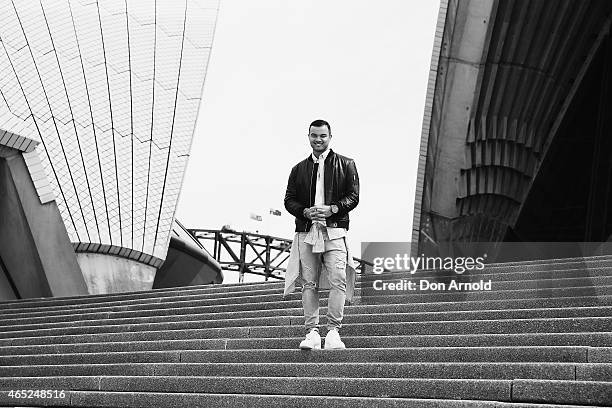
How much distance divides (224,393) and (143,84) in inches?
476

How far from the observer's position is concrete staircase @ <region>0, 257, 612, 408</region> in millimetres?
4367

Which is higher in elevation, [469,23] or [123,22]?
[123,22]

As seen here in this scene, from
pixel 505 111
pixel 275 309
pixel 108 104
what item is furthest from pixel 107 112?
pixel 275 309

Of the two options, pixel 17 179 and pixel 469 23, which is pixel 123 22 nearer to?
pixel 17 179

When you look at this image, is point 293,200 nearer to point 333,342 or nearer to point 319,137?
point 319,137

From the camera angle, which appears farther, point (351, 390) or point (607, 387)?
point (351, 390)

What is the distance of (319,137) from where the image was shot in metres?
5.45

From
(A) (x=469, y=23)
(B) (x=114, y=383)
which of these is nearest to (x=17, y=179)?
(A) (x=469, y=23)

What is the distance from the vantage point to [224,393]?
16.3ft

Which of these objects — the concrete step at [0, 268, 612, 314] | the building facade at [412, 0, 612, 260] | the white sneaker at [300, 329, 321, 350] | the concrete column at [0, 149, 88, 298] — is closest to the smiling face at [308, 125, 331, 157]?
the white sneaker at [300, 329, 321, 350]

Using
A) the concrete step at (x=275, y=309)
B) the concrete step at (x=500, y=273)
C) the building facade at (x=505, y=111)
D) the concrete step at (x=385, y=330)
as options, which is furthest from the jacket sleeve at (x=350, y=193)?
the building facade at (x=505, y=111)

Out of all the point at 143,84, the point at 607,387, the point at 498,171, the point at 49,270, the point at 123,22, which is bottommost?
the point at 607,387

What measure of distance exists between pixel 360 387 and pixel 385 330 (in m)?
1.58

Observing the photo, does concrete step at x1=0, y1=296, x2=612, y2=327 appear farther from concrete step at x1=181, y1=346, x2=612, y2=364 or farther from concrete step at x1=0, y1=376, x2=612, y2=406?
concrete step at x1=0, y1=376, x2=612, y2=406
